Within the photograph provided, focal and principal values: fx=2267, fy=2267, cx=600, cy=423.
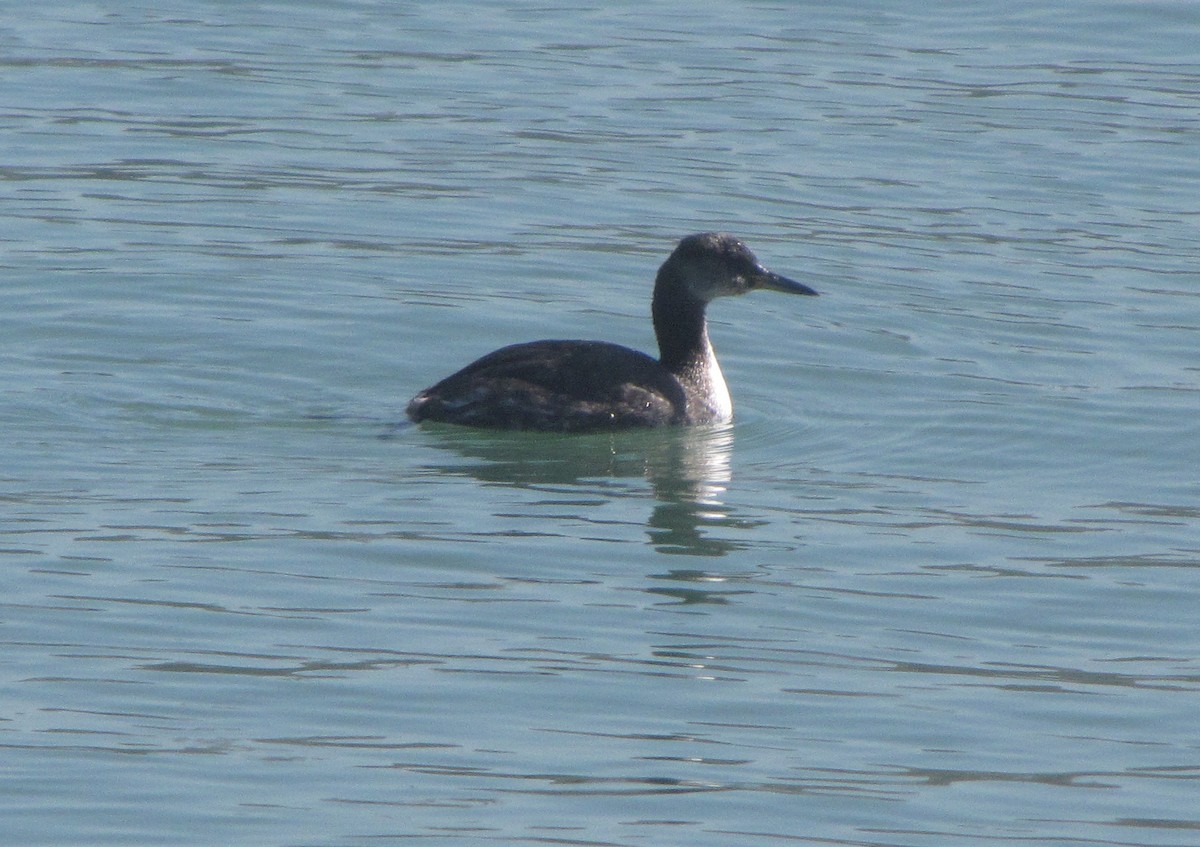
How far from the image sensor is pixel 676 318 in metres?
→ 13.7

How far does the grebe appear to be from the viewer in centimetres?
1260

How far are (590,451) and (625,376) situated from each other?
0.54 m

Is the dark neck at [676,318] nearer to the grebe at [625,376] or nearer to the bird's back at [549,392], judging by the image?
the grebe at [625,376]

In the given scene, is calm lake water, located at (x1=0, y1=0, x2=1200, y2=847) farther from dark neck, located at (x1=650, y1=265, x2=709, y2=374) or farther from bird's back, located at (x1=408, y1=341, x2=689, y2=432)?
dark neck, located at (x1=650, y1=265, x2=709, y2=374)

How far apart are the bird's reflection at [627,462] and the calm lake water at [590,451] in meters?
0.04

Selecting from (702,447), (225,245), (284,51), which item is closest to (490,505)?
(702,447)

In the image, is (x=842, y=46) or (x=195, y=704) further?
(x=842, y=46)

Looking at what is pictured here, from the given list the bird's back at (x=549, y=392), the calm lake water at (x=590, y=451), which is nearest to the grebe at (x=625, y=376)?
the bird's back at (x=549, y=392)

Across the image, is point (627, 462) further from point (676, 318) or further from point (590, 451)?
point (676, 318)

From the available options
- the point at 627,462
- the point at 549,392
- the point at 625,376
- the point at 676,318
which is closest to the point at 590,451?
the point at 627,462

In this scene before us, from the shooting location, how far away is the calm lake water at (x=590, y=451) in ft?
25.8

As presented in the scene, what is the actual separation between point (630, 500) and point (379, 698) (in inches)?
133

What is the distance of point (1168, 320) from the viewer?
15477 millimetres

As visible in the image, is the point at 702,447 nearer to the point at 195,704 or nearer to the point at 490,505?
the point at 490,505
